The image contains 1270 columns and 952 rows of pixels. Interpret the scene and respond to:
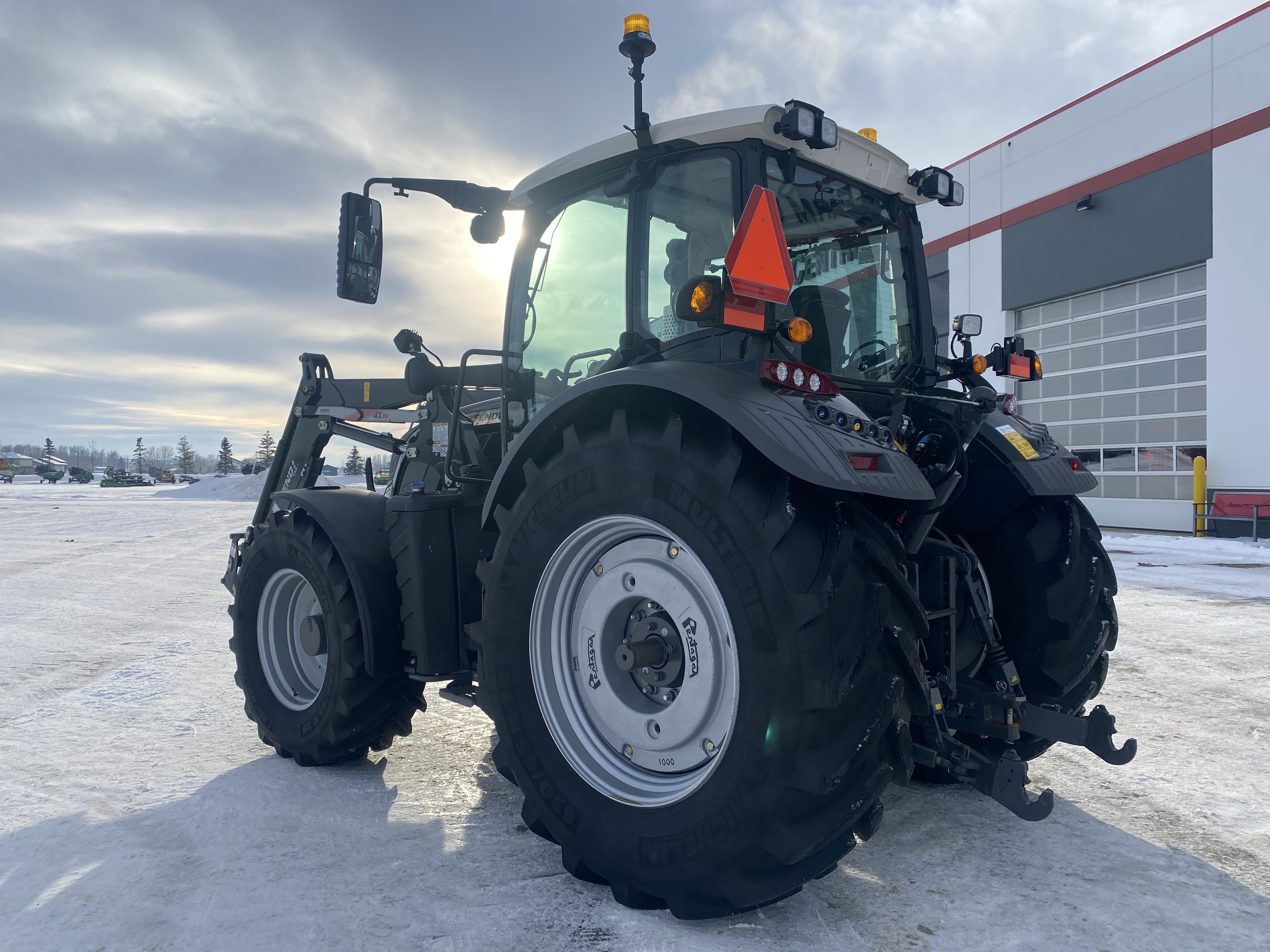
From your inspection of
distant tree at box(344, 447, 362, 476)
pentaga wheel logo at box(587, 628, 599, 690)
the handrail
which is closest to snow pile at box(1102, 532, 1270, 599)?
the handrail

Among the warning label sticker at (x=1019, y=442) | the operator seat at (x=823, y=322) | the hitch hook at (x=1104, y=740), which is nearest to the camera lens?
the hitch hook at (x=1104, y=740)

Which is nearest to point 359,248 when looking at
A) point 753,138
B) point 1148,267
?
point 753,138

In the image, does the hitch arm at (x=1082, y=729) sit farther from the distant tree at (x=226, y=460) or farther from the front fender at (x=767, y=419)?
the distant tree at (x=226, y=460)

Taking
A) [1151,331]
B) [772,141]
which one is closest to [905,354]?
[772,141]

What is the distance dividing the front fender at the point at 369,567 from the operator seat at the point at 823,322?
1895 millimetres

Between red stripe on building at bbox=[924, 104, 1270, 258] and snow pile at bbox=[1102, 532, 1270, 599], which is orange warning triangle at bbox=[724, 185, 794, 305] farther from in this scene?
red stripe on building at bbox=[924, 104, 1270, 258]

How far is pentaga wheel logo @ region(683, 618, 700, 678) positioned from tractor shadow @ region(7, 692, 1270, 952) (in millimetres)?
662

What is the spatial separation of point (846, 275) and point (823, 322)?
1.20 ft

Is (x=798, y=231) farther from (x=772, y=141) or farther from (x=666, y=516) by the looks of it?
(x=666, y=516)

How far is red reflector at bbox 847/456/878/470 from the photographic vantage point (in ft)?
7.15

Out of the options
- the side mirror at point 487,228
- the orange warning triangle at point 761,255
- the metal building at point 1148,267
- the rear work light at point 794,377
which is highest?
the metal building at point 1148,267

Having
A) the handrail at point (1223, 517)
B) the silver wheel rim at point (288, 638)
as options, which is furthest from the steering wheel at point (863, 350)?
the handrail at point (1223, 517)

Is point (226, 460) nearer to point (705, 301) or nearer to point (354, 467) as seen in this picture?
point (354, 467)

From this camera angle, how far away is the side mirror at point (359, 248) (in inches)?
136
